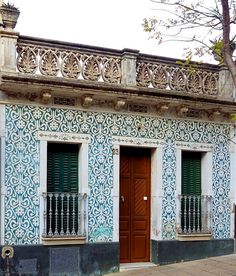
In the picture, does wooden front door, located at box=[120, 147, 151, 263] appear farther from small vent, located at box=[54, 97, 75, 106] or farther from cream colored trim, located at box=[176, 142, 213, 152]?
small vent, located at box=[54, 97, 75, 106]

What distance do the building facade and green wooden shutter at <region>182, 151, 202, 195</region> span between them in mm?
24

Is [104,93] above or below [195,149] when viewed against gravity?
above

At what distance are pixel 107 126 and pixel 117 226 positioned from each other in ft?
A: 7.09

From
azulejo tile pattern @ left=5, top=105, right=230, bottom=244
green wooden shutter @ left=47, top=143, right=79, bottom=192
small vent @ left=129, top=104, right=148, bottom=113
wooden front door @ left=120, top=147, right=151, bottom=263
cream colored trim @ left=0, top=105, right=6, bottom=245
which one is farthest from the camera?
wooden front door @ left=120, top=147, right=151, bottom=263

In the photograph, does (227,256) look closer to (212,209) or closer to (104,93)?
(212,209)

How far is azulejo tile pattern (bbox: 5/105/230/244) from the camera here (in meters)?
9.67

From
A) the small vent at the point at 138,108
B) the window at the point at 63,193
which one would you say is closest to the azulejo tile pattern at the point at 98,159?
the small vent at the point at 138,108

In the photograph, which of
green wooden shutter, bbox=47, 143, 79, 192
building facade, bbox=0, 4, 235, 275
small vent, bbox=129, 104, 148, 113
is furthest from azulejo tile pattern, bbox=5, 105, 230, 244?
green wooden shutter, bbox=47, 143, 79, 192

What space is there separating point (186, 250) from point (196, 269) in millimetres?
923

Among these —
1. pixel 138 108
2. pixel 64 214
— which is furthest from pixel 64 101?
pixel 64 214

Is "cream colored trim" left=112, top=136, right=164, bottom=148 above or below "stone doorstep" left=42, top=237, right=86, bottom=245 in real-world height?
above

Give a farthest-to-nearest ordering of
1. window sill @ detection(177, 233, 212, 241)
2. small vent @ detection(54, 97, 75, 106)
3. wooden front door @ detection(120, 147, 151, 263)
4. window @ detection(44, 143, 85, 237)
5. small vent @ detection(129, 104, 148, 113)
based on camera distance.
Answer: window sill @ detection(177, 233, 212, 241) → wooden front door @ detection(120, 147, 151, 263) → small vent @ detection(129, 104, 148, 113) → small vent @ detection(54, 97, 75, 106) → window @ detection(44, 143, 85, 237)

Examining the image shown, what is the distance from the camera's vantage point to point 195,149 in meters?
11.5

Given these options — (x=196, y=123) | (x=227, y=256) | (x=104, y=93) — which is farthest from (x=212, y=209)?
(x=104, y=93)
